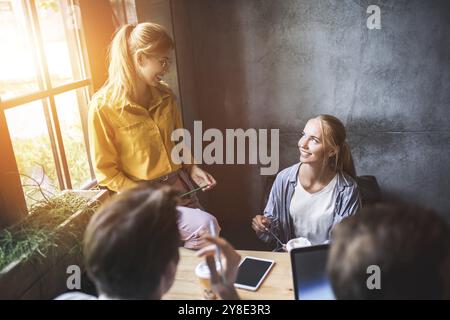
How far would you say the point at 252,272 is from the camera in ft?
4.79

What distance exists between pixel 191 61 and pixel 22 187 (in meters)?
1.62

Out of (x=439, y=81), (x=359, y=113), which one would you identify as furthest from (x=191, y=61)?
(x=439, y=81)

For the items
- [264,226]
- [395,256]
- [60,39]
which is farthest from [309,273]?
[60,39]

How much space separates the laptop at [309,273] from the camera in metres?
1.23

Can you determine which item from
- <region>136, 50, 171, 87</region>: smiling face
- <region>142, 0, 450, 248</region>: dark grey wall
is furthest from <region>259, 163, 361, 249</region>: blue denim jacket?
<region>136, 50, 171, 87</region>: smiling face

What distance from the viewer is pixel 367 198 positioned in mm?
2393

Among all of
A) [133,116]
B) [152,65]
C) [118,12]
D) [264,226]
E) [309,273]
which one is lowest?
[264,226]

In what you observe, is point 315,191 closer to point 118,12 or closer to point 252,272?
point 252,272

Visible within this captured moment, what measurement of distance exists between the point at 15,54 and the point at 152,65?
62 cm

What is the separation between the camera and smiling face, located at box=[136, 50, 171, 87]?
6.12 ft

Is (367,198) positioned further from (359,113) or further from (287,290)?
(287,290)

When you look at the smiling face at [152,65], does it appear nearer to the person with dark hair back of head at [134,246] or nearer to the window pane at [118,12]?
the window pane at [118,12]

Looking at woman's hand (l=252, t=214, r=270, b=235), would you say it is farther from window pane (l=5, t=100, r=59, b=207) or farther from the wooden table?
window pane (l=5, t=100, r=59, b=207)

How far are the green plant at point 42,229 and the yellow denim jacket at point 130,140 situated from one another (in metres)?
0.20
